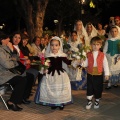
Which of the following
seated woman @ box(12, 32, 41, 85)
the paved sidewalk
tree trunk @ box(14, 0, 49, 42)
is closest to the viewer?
the paved sidewalk

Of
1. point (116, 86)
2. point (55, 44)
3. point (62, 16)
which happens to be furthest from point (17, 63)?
point (62, 16)

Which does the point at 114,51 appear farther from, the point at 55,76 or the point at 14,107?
the point at 14,107

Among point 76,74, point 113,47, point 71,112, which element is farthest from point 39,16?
point 71,112

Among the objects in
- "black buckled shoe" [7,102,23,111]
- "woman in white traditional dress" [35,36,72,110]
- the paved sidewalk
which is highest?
"woman in white traditional dress" [35,36,72,110]

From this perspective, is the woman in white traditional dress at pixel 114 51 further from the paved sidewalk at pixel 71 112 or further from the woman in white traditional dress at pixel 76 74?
the paved sidewalk at pixel 71 112

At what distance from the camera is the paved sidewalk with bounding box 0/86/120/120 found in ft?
19.1

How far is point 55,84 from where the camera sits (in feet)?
20.5

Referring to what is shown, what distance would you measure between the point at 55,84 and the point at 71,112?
2.17 ft

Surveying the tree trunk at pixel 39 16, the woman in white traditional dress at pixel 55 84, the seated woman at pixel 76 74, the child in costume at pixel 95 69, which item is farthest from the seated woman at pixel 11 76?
the tree trunk at pixel 39 16

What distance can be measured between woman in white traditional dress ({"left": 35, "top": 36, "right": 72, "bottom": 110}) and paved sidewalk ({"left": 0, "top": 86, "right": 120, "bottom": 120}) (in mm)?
199

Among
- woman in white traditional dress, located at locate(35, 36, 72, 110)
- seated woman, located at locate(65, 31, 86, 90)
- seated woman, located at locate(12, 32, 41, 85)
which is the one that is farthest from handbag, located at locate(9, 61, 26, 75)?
seated woman, located at locate(65, 31, 86, 90)

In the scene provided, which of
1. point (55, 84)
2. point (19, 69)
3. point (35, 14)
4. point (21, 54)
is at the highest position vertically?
point (35, 14)

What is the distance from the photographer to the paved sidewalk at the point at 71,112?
19.1 feet

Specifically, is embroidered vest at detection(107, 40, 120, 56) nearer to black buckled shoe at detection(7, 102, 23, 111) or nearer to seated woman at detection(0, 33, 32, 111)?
seated woman at detection(0, 33, 32, 111)
